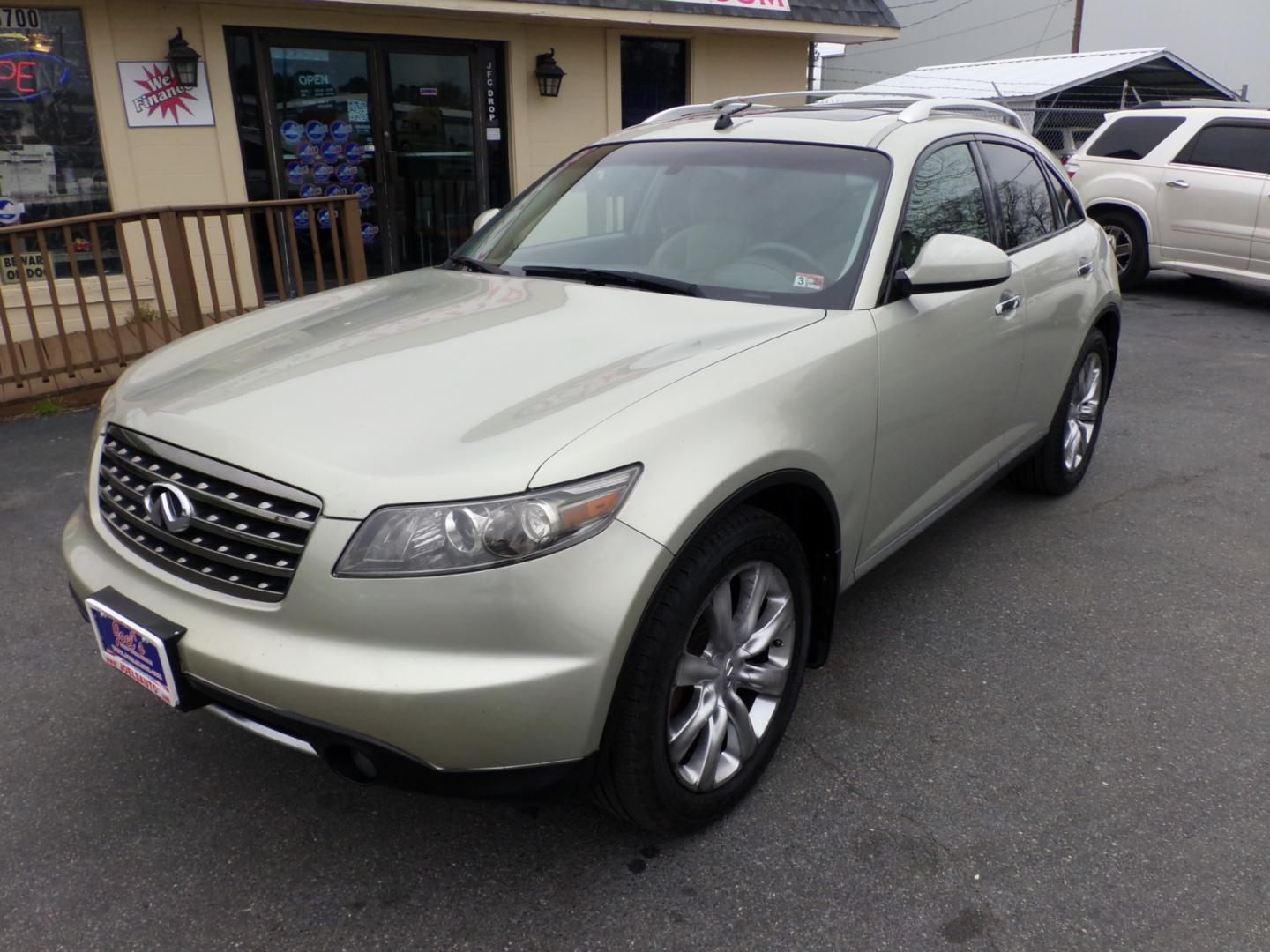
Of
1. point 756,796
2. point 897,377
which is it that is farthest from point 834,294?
point 756,796

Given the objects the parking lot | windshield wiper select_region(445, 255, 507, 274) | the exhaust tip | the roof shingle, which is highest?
the roof shingle

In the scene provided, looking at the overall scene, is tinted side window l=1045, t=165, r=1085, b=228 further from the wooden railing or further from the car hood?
the wooden railing

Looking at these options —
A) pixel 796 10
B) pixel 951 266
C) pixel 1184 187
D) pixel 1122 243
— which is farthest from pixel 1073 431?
pixel 796 10

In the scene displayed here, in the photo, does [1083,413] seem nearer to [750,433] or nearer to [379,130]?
[750,433]

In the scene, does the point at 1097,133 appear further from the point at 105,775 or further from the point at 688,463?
the point at 105,775

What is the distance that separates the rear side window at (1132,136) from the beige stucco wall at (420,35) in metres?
2.81

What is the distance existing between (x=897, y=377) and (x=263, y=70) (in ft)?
24.4

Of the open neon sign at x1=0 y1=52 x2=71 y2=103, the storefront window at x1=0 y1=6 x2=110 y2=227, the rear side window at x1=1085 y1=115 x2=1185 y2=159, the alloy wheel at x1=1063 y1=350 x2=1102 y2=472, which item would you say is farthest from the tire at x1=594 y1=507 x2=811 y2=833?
the rear side window at x1=1085 y1=115 x2=1185 y2=159

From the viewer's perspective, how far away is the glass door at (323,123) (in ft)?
28.3

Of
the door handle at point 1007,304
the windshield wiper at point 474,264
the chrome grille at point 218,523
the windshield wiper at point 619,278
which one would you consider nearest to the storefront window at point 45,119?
the windshield wiper at point 474,264

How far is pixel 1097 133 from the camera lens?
1084 centimetres

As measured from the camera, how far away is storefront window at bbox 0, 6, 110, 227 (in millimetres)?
7480

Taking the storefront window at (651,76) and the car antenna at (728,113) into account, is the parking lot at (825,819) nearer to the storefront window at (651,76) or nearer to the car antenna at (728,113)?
the car antenna at (728,113)

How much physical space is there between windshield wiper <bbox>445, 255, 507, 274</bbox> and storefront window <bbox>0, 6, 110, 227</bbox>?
5752mm
